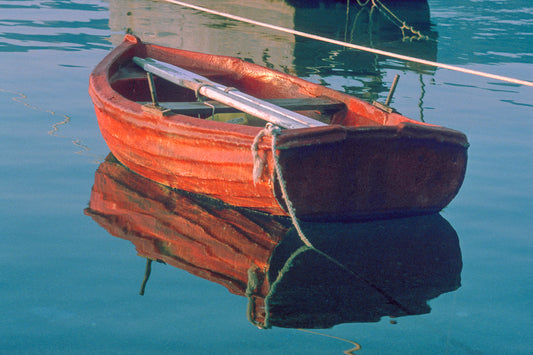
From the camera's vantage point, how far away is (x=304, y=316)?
377cm

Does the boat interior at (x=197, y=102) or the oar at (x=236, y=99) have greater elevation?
the oar at (x=236, y=99)

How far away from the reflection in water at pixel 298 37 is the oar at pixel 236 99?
3454 mm

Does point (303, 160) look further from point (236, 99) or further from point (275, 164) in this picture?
point (236, 99)

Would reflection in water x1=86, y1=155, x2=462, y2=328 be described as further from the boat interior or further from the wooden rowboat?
the boat interior

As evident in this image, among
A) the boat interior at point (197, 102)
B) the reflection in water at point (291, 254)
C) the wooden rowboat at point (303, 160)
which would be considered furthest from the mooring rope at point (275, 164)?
the boat interior at point (197, 102)

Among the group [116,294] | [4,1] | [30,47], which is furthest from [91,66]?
[4,1]

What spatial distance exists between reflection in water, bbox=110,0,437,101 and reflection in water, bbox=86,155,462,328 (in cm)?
487

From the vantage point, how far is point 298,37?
14609 mm

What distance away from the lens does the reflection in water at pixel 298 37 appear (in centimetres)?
1160

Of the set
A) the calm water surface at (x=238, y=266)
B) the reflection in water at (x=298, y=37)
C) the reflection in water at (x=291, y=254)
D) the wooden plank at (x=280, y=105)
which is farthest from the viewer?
the reflection in water at (x=298, y=37)

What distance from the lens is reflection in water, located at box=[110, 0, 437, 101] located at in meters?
11.6

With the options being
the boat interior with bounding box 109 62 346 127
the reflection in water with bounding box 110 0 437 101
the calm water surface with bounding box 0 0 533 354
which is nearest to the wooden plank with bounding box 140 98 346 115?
the boat interior with bounding box 109 62 346 127

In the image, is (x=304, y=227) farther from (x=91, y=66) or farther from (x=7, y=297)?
(x=91, y=66)

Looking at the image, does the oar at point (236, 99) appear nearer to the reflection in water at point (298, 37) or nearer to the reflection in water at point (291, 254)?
the reflection in water at point (291, 254)
